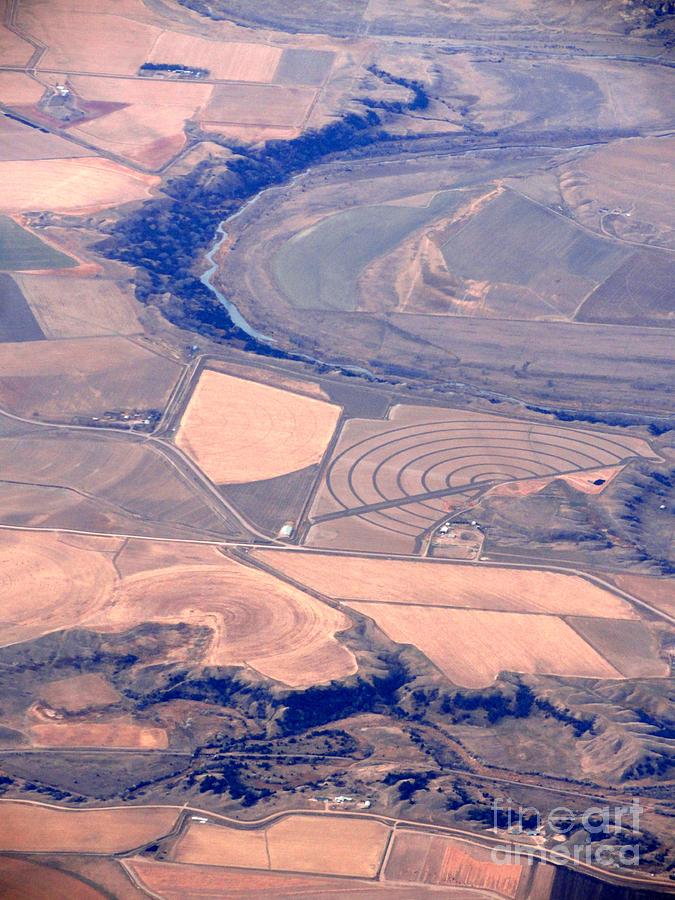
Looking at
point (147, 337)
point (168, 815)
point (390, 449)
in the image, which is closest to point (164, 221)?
point (147, 337)

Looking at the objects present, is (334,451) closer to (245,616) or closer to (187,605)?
(245,616)

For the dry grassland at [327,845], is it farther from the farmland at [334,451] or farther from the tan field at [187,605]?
the tan field at [187,605]

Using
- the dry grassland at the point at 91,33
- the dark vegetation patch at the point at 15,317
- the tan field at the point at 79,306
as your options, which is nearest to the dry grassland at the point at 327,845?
the tan field at the point at 79,306

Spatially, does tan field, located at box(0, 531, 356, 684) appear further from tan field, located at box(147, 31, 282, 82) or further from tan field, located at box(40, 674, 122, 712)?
tan field, located at box(147, 31, 282, 82)

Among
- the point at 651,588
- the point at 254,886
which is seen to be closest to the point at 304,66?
the point at 651,588

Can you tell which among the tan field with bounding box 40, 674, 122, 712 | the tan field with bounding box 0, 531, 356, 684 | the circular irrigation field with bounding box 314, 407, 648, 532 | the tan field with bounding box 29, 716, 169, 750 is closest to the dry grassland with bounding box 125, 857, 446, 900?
the tan field with bounding box 29, 716, 169, 750

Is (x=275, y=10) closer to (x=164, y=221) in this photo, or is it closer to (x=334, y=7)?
(x=334, y=7)
